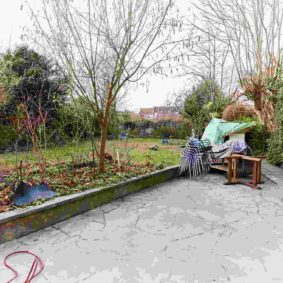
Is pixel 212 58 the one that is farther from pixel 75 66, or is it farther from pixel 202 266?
pixel 202 266

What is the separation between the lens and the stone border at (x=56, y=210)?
3.10 m

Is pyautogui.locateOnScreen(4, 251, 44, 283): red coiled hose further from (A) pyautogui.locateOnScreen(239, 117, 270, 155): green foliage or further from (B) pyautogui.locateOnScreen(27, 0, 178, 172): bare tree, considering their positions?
(A) pyautogui.locateOnScreen(239, 117, 270, 155): green foliage

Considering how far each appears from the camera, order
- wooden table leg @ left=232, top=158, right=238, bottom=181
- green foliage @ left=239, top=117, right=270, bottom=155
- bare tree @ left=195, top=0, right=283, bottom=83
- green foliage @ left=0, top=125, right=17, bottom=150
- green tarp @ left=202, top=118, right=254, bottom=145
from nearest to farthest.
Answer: wooden table leg @ left=232, top=158, right=238, bottom=181, green tarp @ left=202, top=118, right=254, bottom=145, green foliage @ left=0, top=125, right=17, bottom=150, green foliage @ left=239, top=117, right=270, bottom=155, bare tree @ left=195, top=0, right=283, bottom=83

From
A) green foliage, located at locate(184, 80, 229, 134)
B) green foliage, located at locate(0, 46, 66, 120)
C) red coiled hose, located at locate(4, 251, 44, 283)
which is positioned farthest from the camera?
green foliage, located at locate(184, 80, 229, 134)

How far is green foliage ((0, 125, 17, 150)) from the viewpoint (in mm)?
8430

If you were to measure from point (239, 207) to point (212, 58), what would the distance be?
11463 mm

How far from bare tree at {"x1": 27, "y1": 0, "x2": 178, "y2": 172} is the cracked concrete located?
1765 mm

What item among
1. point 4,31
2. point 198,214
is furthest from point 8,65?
point 198,214

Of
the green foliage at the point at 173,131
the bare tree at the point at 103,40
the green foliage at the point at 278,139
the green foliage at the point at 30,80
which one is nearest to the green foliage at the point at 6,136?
the green foliage at the point at 30,80

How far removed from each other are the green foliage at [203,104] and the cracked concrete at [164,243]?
7.43 m

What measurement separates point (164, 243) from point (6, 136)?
23.5 ft

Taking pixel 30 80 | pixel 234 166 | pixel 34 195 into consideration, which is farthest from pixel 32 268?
pixel 30 80

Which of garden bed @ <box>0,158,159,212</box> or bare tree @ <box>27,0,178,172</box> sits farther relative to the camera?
bare tree @ <box>27,0,178,172</box>

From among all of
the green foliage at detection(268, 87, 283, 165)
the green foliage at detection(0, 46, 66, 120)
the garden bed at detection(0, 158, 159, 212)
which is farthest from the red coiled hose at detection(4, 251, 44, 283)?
the green foliage at detection(268, 87, 283, 165)
